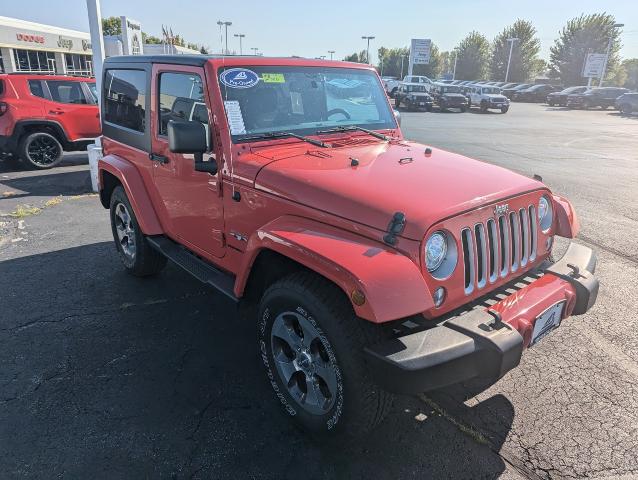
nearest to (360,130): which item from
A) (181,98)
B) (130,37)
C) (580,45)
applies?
(181,98)

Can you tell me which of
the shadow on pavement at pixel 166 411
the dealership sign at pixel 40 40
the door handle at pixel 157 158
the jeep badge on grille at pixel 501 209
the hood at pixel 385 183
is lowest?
the shadow on pavement at pixel 166 411

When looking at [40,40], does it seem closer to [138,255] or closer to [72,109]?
[72,109]

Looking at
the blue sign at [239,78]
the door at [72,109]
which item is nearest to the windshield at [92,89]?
the door at [72,109]

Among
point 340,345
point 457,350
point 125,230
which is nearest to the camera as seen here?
point 457,350

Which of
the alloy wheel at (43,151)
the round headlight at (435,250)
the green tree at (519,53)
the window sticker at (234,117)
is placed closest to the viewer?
the round headlight at (435,250)

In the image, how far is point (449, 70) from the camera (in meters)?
84.2

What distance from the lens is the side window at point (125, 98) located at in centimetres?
408

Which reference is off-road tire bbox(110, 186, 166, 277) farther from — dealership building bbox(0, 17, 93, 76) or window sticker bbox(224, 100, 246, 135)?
dealership building bbox(0, 17, 93, 76)

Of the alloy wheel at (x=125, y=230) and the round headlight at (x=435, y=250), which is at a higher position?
the round headlight at (x=435, y=250)

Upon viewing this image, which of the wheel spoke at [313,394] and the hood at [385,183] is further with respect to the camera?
the wheel spoke at [313,394]

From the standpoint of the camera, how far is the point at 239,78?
3.23m

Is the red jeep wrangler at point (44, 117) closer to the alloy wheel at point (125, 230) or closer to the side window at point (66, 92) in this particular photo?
the side window at point (66, 92)

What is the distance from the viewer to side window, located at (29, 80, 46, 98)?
945cm

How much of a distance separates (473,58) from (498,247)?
76625mm
